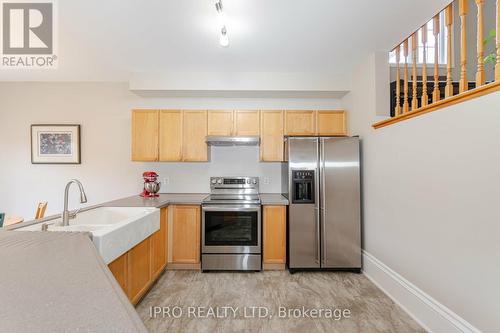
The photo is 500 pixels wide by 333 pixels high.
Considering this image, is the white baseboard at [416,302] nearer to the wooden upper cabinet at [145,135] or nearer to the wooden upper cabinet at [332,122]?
the wooden upper cabinet at [332,122]

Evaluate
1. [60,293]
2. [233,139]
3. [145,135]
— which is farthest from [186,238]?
[60,293]

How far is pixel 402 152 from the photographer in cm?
235

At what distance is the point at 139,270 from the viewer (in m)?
2.32

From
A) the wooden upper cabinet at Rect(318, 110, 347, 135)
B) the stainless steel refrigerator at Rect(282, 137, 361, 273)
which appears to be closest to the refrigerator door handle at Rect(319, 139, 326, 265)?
the stainless steel refrigerator at Rect(282, 137, 361, 273)

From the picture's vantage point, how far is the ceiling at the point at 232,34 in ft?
6.61

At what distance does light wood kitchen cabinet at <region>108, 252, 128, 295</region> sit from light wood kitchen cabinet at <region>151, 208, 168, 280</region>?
0.55m

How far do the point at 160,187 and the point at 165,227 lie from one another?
90 cm

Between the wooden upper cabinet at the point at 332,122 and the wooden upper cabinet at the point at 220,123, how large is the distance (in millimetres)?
1340

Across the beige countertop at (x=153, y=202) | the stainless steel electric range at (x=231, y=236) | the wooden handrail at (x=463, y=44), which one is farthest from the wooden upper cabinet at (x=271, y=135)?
the wooden handrail at (x=463, y=44)

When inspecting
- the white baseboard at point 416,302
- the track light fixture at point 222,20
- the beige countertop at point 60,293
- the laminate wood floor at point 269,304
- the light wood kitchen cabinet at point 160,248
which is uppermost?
the track light fixture at point 222,20

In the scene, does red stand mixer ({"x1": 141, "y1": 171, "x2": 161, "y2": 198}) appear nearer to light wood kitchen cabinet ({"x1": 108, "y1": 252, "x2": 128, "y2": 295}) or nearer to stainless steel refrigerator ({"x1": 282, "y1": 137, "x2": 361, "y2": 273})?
light wood kitchen cabinet ({"x1": 108, "y1": 252, "x2": 128, "y2": 295})

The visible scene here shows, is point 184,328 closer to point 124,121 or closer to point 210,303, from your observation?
point 210,303

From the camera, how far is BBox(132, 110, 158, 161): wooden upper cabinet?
343 centimetres

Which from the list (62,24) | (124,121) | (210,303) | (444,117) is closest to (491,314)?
(444,117)
